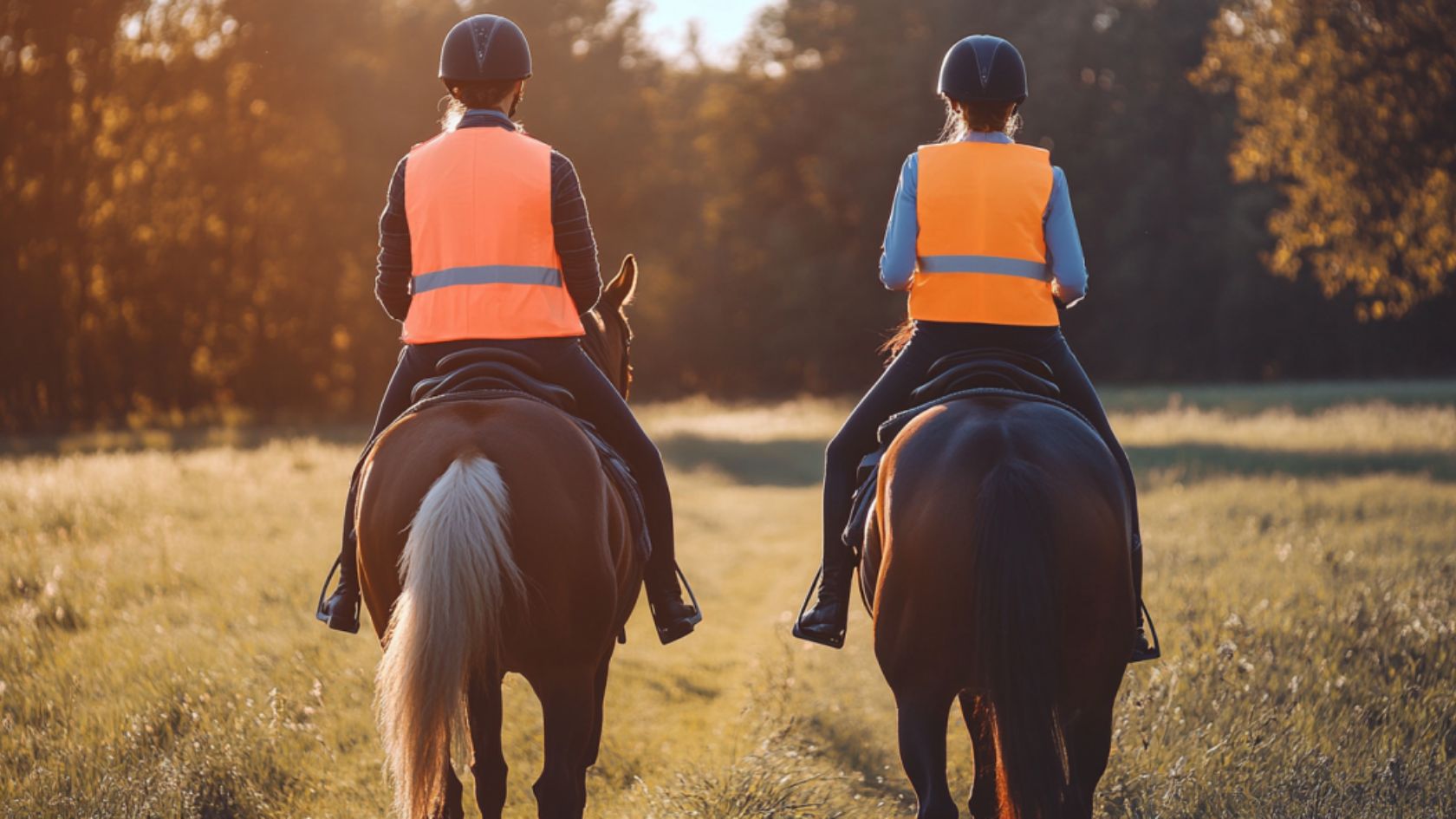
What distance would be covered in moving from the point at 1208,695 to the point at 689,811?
3058 millimetres

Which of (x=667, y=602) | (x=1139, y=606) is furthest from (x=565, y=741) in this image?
(x=1139, y=606)

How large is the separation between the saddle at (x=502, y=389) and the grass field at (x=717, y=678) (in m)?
1.52

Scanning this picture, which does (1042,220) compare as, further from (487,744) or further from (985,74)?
(487,744)

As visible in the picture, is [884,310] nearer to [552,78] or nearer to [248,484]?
[552,78]

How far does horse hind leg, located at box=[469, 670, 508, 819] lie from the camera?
4.79 meters

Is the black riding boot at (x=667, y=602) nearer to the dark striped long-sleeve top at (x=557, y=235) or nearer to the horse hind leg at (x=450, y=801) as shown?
the dark striped long-sleeve top at (x=557, y=235)

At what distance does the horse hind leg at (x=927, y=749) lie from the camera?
4516 millimetres

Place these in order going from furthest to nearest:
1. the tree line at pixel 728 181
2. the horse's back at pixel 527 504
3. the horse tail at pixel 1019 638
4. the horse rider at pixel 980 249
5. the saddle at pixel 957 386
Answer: the tree line at pixel 728 181, the horse rider at pixel 980 249, the saddle at pixel 957 386, the horse's back at pixel 527 504, the horse tail at pixel 1019 638

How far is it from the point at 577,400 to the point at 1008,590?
2.05 metres

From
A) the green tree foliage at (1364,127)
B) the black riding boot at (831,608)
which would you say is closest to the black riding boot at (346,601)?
A: the black riding boot at (831,608)

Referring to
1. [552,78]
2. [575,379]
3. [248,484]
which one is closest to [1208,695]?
[575,379]

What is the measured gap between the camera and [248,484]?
16.6 meters

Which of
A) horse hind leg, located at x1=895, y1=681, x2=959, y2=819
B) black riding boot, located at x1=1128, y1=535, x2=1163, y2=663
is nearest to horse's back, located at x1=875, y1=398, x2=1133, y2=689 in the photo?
horse hind leg, located at x1=895, y1=681, x2=959, y2=819

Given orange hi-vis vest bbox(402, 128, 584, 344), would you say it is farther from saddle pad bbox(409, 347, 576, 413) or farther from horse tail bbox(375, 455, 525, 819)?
horse tail bbox(375, 455, 525, 819)
